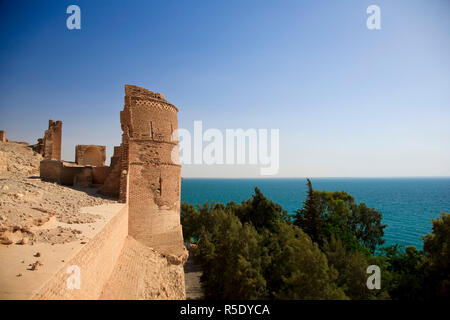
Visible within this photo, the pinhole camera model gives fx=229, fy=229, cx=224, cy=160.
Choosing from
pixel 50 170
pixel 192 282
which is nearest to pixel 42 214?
pixel 50 170

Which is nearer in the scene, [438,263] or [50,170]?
[438,263]

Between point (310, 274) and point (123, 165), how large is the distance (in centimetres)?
838

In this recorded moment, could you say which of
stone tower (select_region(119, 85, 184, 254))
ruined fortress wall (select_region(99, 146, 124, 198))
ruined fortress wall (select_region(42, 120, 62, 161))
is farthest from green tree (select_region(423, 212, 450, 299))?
ruined fortress wall (select_region(42, 120, 62, 161))

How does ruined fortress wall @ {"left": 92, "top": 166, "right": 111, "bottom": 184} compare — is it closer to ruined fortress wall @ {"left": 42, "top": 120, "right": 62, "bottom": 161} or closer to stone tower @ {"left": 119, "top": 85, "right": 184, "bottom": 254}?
stone tower @ {"left": 119, "top": 85, "right": 184, "bottom": 254}

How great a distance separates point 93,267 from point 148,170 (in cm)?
566

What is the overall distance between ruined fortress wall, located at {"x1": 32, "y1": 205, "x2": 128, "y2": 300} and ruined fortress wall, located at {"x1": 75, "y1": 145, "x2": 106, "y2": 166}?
49.8ft

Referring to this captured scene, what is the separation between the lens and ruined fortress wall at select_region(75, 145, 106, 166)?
20.0 metres

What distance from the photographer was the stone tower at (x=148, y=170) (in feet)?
32.7

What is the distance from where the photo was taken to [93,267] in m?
5.01

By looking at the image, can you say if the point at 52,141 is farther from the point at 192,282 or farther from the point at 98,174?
the point at 192,282

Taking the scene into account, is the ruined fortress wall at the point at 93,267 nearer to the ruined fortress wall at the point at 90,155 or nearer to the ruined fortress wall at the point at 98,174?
the ruined fortress wall at the point at 98,174

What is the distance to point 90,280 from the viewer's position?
15.5ft

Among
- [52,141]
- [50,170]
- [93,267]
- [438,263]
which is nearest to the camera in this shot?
[93,267]
